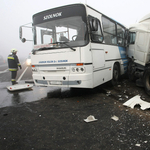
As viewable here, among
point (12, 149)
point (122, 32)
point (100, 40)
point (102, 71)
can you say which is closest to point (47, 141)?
point (12, 149)

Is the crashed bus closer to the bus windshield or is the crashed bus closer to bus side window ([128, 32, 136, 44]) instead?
bus side window ([128, 32, 136, 44])

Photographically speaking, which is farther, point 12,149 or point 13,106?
point 13,106

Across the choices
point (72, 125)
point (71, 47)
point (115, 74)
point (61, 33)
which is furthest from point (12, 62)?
point (72, 125)

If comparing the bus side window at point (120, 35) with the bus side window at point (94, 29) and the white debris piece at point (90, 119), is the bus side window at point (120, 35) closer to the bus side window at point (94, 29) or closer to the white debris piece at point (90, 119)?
the bus side window at point (94, 29)

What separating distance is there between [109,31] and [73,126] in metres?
4.49

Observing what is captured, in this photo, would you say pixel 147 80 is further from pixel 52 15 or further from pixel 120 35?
pixel 52 15

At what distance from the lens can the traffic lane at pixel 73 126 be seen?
268 centimetres

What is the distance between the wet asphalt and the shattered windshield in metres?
2.02

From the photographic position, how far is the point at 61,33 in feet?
17.2

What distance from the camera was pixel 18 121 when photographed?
369cm

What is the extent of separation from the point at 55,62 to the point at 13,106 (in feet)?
6.63

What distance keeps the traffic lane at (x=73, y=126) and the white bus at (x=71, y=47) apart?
35.4 inches

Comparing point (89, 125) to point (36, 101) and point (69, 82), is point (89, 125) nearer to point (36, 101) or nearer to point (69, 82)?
point (69, 82)

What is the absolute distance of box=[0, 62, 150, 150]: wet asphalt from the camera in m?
2.66
